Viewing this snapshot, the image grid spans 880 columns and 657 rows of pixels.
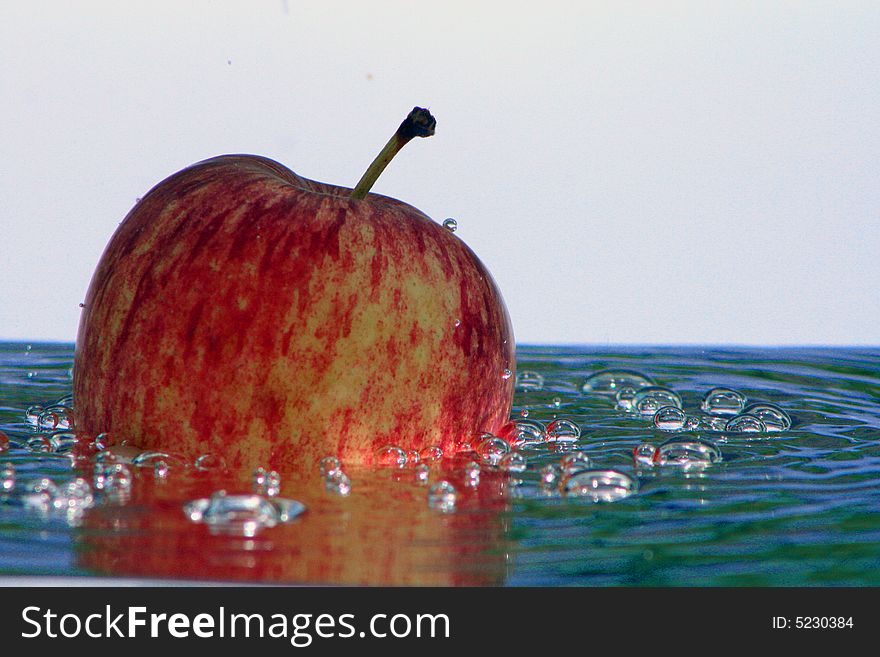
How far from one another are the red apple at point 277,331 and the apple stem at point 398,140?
2.9 inches

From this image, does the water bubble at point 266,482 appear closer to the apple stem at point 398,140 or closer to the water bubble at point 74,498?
the water bubble at point 74,498

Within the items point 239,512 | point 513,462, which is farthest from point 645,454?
point 239,512

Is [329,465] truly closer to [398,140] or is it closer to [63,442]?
[63,442]

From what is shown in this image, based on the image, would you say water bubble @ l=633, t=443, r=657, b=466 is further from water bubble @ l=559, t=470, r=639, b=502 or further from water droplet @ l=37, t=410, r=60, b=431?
water droplet @ l=37, t=410, r=60, b=431

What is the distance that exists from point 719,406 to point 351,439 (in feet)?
2.87

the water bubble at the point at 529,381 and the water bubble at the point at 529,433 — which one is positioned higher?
the water bubble at the point at 529,381

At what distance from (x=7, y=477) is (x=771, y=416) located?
1260 mm

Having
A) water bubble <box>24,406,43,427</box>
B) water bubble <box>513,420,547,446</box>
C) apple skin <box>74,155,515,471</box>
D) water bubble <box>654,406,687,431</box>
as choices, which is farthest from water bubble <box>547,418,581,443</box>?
water bubble <box>24,406,43,427</box>

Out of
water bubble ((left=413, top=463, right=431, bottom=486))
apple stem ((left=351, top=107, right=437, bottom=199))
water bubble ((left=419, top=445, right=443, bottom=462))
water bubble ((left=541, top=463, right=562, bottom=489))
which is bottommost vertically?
water bubble ((left=413, top=463, right=431, bottom=486))

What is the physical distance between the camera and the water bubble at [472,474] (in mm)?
1527

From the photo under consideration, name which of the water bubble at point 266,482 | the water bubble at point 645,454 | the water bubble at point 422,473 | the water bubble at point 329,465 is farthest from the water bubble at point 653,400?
the water bubble at point 266,482

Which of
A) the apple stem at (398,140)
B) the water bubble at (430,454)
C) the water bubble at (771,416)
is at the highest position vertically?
the apple stem at (398,140)

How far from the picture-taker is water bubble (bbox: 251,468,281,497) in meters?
1.41

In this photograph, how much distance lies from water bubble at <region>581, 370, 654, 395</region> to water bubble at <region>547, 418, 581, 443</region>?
1.51ft
